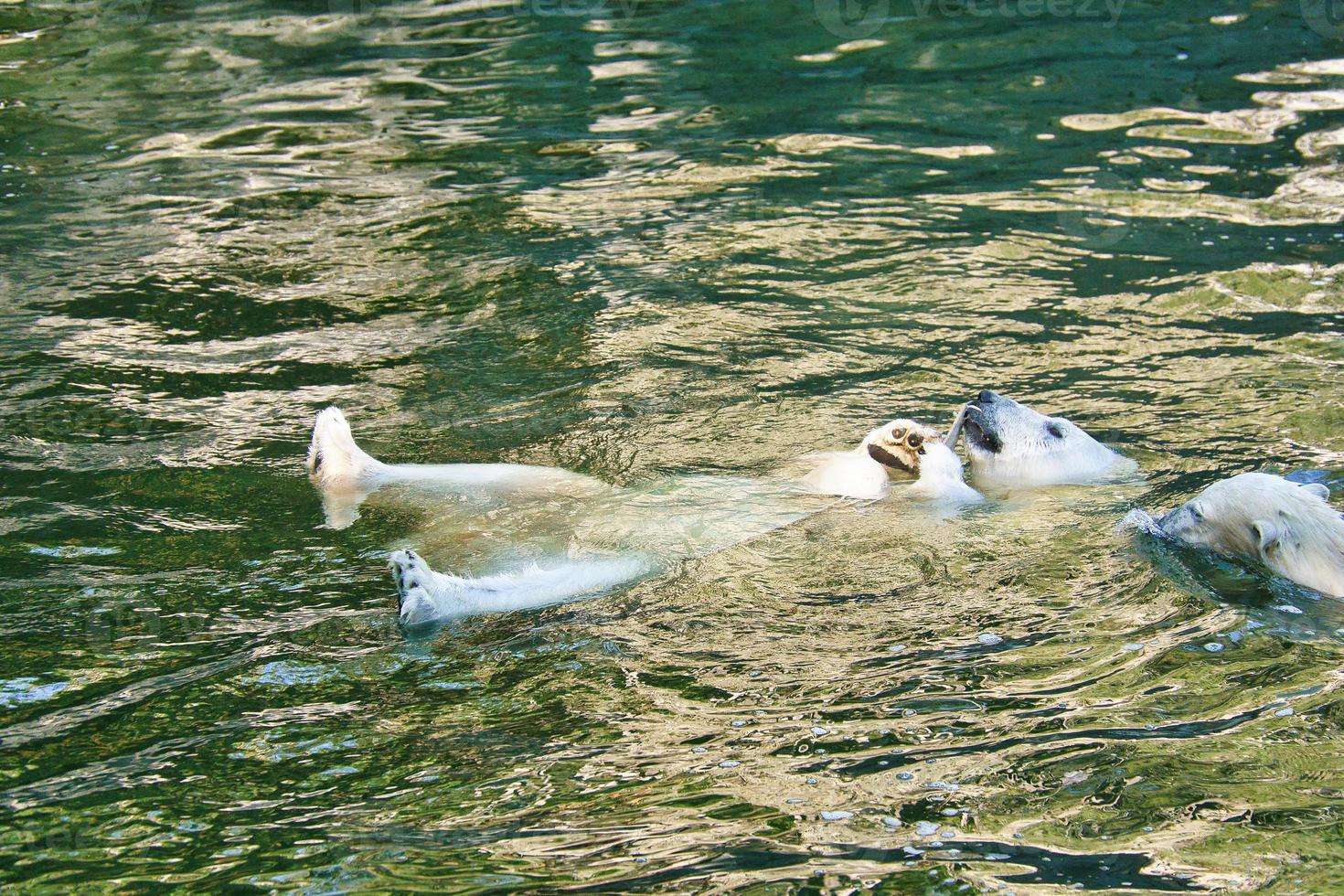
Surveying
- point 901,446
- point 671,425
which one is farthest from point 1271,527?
point 671,425

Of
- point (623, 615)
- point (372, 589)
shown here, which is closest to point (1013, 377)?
point (623, 615)

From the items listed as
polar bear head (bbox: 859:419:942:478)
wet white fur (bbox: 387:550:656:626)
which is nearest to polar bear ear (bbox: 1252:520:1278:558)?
polar bear head (bbox: 859:419:942:478)

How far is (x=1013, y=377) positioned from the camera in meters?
6.46

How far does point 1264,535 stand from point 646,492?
2.30 m

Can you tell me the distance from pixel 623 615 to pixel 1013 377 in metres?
2.96

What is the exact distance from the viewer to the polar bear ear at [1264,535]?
183 inches

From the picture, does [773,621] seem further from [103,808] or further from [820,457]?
[103,808]

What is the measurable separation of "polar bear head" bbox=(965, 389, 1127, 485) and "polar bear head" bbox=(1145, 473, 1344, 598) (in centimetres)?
55

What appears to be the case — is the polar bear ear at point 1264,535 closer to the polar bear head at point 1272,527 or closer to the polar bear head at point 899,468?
the polar bear head at point 1272,527

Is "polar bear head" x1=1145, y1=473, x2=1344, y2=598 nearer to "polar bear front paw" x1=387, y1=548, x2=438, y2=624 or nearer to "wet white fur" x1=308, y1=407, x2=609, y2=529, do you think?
"wet white fur" x1=308, y1=407, x2=609, y2=529

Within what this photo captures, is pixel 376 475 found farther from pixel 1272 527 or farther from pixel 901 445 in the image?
pixel 1272 527

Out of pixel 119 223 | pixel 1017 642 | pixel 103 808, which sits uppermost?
pixel 119 223

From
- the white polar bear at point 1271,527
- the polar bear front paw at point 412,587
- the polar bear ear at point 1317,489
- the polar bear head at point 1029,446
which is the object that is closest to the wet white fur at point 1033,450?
the polar bear head at point 1029,446

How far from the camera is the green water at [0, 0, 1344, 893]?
324cm
